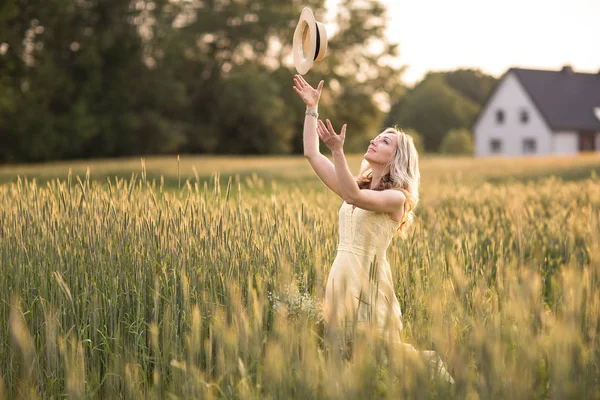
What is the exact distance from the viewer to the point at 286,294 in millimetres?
2961

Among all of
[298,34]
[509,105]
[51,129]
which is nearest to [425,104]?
[509,105]

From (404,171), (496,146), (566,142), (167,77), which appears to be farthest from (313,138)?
(496,146)

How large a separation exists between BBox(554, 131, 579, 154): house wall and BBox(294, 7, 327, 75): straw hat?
47.8m

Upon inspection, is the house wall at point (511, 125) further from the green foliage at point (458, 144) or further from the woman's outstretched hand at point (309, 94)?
the woman's outstretched hand at point (309, 94)

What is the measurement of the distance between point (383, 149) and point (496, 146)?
51719mm

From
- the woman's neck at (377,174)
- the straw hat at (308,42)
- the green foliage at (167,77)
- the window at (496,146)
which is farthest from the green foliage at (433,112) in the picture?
the woman's neck at (377,174)

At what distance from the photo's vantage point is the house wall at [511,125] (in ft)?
162

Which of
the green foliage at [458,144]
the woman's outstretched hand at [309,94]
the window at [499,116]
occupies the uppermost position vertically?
the window at [499,116]

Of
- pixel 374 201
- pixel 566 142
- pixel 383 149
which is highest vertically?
pixel 383 149

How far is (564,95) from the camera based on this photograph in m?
50.5

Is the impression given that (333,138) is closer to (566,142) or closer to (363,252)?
(363,252)

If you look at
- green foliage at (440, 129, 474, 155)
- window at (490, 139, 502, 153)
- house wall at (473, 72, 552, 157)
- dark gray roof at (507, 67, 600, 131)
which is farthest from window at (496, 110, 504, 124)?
green foliage at (440, 129, 474, 155)

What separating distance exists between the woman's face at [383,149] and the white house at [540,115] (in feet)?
155

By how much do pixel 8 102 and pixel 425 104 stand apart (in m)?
60.7
